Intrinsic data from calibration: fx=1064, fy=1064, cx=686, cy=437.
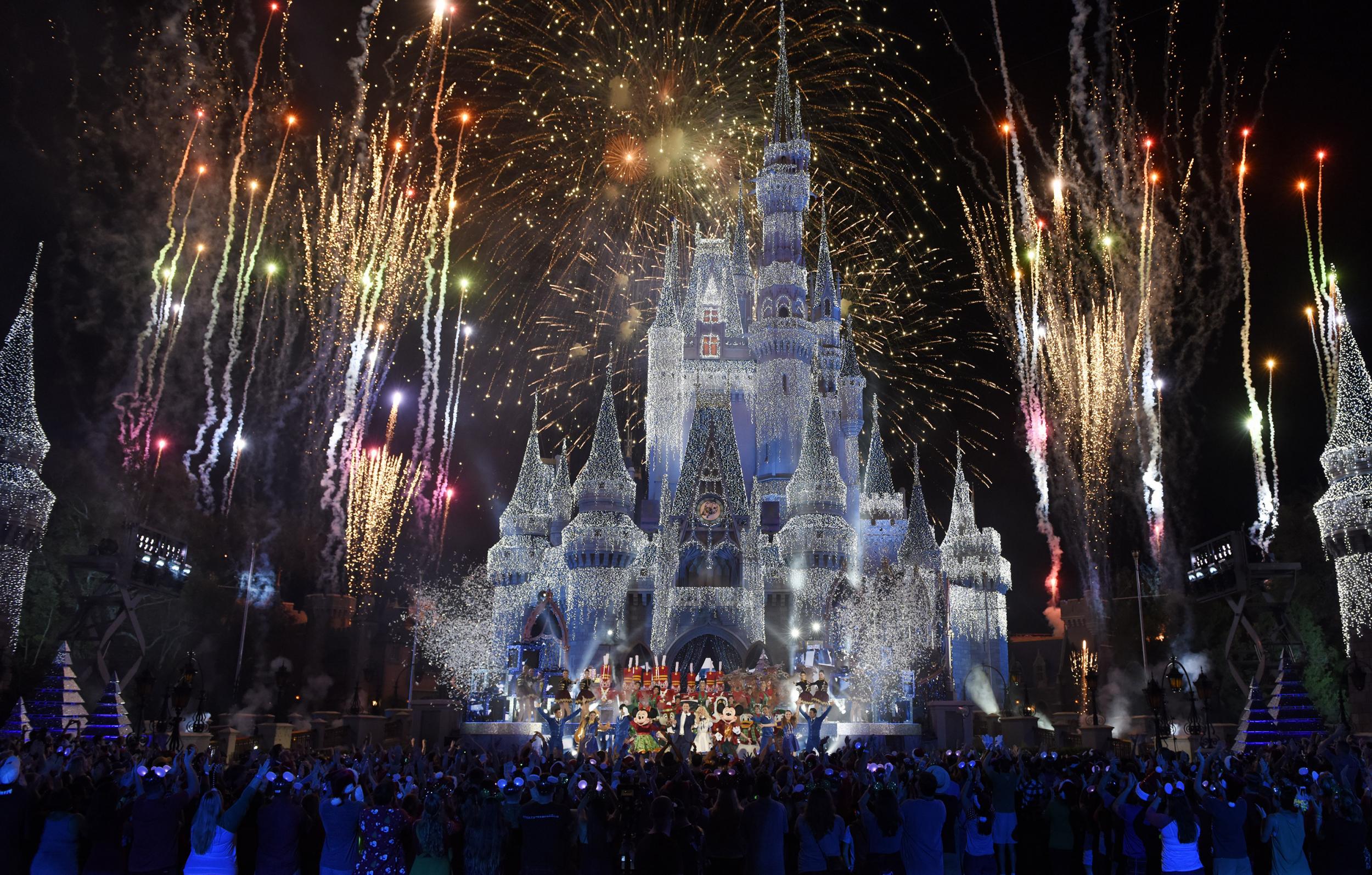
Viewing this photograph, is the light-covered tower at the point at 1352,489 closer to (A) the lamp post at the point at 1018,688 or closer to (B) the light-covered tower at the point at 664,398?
(A) the lamp post at the point at 1018,688

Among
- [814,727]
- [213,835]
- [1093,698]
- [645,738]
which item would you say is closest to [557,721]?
[645,738]

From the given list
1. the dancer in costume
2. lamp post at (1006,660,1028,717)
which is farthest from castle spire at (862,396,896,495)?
the dancer in costume

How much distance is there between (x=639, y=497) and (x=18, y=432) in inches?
1759

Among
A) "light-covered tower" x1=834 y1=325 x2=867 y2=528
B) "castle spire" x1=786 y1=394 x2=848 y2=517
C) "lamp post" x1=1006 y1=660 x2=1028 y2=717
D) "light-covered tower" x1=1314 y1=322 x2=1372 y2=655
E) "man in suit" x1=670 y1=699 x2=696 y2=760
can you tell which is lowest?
"man in suit" x1=670 y1=699 x2=696 y2=760

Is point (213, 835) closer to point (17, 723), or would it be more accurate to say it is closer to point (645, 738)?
point (17, 723)

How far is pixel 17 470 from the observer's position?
33.2 meters

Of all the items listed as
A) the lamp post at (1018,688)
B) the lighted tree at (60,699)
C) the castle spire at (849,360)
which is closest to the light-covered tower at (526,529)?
the castle spire at (849,360)

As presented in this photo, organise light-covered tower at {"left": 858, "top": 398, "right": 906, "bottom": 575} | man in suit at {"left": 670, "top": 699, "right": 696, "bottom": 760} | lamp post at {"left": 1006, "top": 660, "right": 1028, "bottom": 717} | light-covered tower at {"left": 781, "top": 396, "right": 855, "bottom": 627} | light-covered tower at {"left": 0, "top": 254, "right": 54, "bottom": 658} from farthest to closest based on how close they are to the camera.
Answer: light-covered tower at {"left": 858, "top": 398, "right": 906, "bottom": 575} → light-covered tower at {"left": 781, "top": 396, "right": 855, "bottom": 627} → lamp post at {"left": 1006, "top": 660, "right": 1028, "bottom": 717} → light-covered tower at {"left": 0, "top": 254, "right": 54, "bottom": 658} → man in suit at {"left": 670, "top": 699, "right": 696, "bottom": 760}

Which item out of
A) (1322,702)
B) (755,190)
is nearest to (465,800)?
(1322,702)

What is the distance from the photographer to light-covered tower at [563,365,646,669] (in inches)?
2314

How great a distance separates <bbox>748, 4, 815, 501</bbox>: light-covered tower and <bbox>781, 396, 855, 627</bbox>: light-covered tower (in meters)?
6.88

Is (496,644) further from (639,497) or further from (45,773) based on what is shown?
(45,773)

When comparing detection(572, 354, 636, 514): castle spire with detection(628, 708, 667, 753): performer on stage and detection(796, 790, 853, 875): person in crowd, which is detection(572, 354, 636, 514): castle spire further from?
detection(796, 790, 853, 875): person in crowd

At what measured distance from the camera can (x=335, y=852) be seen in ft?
32.2
